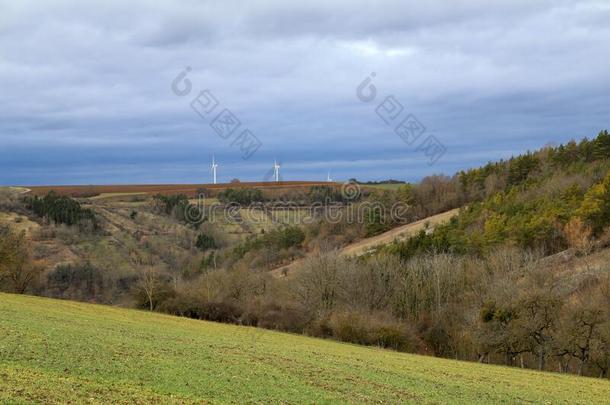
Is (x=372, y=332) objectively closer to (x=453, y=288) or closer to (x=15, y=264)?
(x=453, y=288)

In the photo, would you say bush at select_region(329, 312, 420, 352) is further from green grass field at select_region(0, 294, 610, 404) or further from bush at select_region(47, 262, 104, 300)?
bush at select_region(47, 262, 104, 300)

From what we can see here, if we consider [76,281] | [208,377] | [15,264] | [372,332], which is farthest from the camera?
[76,281]

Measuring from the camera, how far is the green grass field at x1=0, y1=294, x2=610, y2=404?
2061 centimetres

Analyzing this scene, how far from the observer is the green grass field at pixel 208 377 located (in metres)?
20.6

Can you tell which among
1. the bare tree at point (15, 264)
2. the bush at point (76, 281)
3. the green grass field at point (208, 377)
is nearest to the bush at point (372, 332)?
the green grass field at point (208, 377)

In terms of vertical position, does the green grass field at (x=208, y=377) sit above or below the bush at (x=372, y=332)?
above

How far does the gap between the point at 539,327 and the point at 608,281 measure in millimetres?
25344

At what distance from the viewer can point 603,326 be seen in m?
62.8

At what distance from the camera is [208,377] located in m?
26.4

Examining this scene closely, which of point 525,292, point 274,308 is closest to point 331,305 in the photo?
point 274,308

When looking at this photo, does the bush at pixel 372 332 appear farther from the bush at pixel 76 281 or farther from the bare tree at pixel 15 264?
the bush at pixel 76 281

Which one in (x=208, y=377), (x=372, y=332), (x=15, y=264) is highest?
(x=15, y=264)

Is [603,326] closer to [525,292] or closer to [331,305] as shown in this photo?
[525,292]

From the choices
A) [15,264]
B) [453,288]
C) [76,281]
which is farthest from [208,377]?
[76,281]
